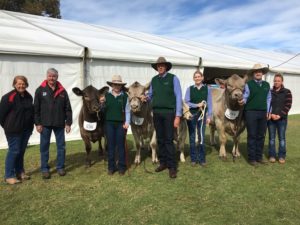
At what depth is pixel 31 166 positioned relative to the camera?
745 cm

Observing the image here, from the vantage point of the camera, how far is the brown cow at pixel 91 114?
6914 mm

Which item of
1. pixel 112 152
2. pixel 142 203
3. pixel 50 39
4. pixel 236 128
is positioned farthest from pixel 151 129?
pixel 50 39

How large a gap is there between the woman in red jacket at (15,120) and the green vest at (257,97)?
4.39m

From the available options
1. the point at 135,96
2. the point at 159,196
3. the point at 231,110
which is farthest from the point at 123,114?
the point at 231,110

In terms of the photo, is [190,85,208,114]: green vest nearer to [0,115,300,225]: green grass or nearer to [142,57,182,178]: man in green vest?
[142,57,182,178]: man in green vest

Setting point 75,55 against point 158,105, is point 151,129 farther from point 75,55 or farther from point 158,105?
point 75,55

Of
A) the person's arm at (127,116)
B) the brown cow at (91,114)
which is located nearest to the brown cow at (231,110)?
the person's arm at (127,116)

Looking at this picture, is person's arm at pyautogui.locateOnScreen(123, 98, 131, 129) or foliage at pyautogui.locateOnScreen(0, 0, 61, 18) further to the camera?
foliage at pyautogui.locateOnScreen(0, 0, 61, 18)

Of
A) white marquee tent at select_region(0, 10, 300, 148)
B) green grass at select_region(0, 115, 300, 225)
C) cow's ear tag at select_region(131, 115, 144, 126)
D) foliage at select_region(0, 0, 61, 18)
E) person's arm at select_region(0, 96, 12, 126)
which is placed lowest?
green grass at select_region(0, 115, 300, 225)

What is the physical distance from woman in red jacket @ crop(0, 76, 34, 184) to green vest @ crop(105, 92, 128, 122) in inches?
55.5

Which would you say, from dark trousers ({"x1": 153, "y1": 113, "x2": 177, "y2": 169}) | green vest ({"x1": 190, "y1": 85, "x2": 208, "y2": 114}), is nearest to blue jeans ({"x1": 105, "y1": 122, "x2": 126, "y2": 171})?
dark trousers ({"x1": 153, "y1": 113, "x2": 177, "y2": 169})

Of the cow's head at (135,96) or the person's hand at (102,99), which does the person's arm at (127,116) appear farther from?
the person's hand at (102,99)

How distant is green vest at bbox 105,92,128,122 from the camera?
6523 millimetres

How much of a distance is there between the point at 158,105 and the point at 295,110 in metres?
16.6
